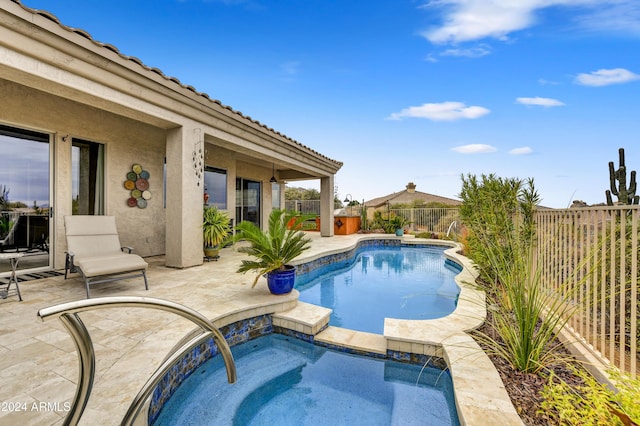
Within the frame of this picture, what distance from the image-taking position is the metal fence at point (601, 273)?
2.17 metres

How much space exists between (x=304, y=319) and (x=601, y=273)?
10.6ft

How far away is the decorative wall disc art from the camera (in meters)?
6.82

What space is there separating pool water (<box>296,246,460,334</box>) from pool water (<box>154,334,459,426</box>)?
1.00 meters

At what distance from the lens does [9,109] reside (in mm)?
4859

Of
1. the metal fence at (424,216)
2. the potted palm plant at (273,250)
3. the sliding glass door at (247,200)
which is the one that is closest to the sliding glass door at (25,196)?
the potted palm plant at (273,250)

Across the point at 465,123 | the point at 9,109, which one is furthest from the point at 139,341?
the point at 465,123

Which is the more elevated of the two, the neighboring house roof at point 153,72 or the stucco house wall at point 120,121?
the neighboring house roof at point 153,72

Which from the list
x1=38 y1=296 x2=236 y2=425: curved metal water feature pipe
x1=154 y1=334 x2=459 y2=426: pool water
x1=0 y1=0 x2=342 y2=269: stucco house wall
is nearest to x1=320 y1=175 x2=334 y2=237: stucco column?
x1=0 y1=0 x2=342 y2=269: stucco house wall

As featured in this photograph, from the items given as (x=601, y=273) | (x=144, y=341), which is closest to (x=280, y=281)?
(x=144, y=341)

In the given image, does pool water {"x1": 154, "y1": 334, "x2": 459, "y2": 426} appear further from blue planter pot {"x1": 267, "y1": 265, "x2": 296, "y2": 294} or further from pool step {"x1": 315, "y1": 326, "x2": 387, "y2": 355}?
blue planter pot {"x1": 267, "y1": 265, "x2": 296, "y2": 294}

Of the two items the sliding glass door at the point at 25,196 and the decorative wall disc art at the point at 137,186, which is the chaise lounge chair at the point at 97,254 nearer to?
the sliding glass door at the point at 25,196

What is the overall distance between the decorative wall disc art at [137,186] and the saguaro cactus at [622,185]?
52.7 feet

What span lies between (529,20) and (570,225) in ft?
23.8

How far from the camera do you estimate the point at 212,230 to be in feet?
22.0
